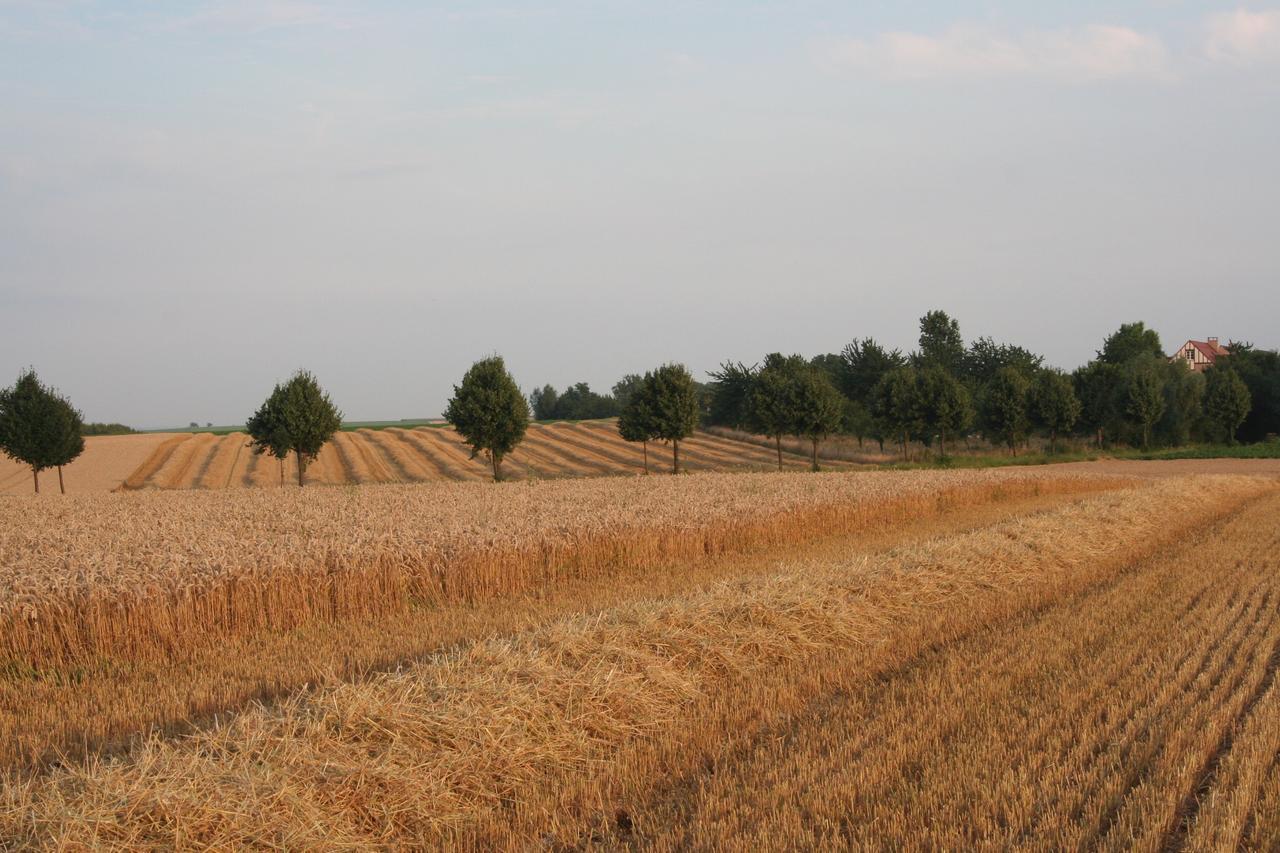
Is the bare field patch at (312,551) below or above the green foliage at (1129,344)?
below

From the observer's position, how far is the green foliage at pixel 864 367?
85.0m

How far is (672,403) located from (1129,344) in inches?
2866

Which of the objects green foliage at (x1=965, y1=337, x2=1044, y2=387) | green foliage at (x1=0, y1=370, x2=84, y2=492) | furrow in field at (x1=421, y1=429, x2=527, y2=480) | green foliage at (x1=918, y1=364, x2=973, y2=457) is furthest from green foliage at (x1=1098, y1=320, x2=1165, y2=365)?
green foliage at (x1=0, y1=370, x2=84, y2=492)

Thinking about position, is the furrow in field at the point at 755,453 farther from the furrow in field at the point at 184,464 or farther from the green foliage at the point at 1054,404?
the furrow in field at the point at 184,464

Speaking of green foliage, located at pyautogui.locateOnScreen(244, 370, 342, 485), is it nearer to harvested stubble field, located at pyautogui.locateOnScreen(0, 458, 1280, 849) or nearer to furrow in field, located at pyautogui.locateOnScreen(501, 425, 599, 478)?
furrow in field, located at pyautogui.locateOnScreen(501, 425, 599, 478)

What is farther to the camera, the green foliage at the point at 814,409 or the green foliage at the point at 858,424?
the green foliage at the point at 858,424

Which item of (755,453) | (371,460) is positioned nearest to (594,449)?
(755,453)

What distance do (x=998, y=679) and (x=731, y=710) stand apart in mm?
2338

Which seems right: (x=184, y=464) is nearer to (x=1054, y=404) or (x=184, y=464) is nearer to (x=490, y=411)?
(x=490, y=411)

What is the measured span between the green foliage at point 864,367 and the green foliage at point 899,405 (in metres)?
21.2

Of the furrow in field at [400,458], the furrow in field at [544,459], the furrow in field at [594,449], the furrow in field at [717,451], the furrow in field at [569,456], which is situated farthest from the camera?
the furrow in field at [717,451]

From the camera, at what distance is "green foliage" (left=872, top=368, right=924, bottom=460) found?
6069cm

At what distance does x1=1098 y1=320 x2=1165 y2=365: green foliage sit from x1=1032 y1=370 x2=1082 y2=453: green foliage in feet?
109

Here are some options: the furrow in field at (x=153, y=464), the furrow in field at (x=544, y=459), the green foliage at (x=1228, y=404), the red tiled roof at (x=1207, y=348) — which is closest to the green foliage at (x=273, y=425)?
the furrow in field at (x=153, y=464)
